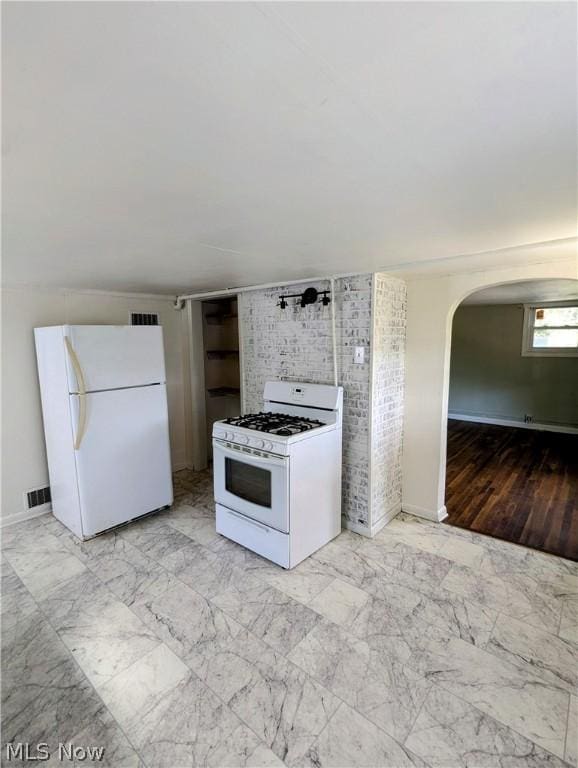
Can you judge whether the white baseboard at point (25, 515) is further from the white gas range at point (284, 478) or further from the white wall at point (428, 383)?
the white wall at point (428, 383)

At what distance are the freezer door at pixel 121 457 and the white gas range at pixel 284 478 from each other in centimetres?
73

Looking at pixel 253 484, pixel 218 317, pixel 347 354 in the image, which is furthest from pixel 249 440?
pixel 218 317

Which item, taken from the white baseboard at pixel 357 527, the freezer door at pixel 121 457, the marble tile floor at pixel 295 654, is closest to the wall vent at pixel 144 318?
the freezer door at pixel 121 457

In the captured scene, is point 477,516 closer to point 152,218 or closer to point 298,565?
point 298,565

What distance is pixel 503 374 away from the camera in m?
6.92

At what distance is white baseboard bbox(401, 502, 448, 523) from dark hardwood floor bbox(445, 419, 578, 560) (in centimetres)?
7

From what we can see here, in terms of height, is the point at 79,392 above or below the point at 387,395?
above

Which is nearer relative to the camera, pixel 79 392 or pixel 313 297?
pixel 79 392

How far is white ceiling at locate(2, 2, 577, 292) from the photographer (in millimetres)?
608

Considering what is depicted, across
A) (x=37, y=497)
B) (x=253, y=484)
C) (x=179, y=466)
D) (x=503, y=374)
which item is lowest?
(x=179, y=466)

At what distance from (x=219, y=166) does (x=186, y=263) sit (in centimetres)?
150

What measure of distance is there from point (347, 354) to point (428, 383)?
0.81 meters

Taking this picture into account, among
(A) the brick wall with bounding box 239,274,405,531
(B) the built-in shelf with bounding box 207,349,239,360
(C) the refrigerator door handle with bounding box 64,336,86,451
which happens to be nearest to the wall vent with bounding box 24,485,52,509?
(C) the refrigerator door handle with bounding box 64,336,86,451

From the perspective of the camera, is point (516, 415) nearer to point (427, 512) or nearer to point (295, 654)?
point (427, 512)
